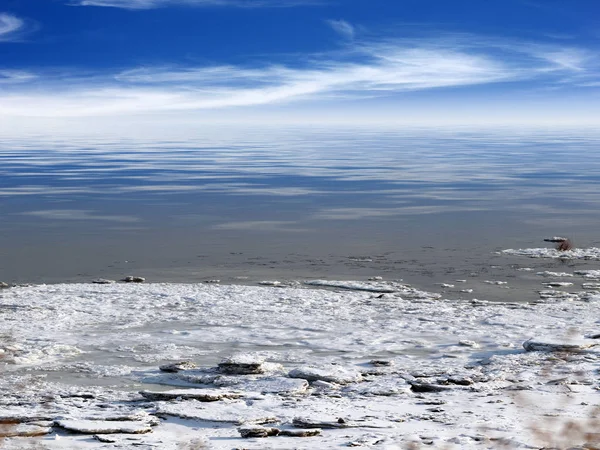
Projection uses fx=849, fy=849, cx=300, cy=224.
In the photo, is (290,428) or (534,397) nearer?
(290,428)

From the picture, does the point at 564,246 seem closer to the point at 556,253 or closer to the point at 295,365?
the point at 556,253

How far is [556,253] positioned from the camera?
1817cm

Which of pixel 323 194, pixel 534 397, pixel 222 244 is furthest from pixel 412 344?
pixel 323 194

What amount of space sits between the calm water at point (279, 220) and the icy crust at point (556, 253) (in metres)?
0.64

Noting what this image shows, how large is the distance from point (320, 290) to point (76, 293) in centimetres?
398

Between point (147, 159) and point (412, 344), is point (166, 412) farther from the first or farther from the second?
point (147, 159)

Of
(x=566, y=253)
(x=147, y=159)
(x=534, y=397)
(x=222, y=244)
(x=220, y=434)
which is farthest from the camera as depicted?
(x=147, y=159)

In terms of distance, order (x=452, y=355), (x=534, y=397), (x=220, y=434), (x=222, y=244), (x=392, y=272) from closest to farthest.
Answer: (x=220, y=434) < (x=534, y=397) < (x=452, y=355) < (x=392, y=272) < (x=222, y=244)

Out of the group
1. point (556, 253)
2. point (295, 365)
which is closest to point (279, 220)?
point (556, 253)

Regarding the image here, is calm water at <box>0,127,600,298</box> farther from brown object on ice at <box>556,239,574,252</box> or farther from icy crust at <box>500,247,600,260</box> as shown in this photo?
brown object on ice at <box>556,239,574,252</box>

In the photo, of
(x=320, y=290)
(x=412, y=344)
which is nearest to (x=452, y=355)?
(x=412, y=344)

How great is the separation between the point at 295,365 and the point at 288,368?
0.22 metres

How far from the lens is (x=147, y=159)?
5838 cm

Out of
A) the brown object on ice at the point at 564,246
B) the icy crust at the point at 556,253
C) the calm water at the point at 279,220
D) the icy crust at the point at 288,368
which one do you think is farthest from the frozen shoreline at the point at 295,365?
the brown object on ice at the point at 564,246
